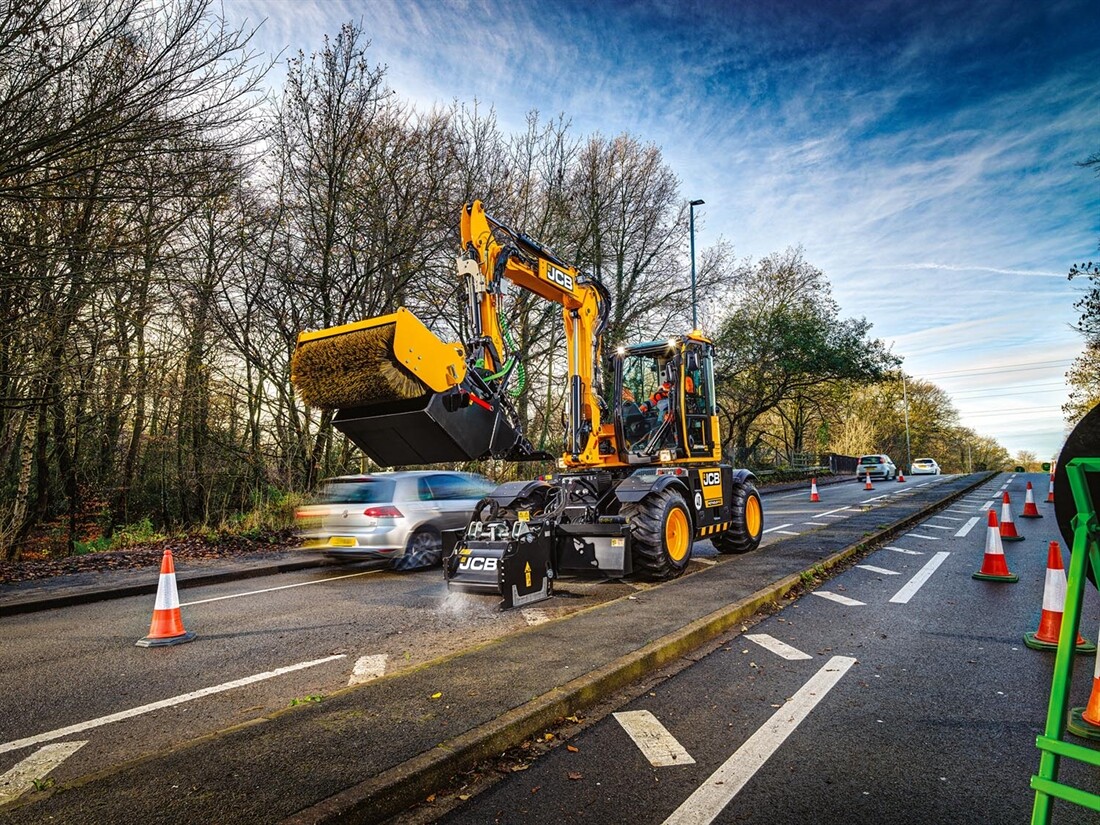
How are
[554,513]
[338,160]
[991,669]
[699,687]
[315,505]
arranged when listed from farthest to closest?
[338,160] < [315,505] < [554,513] < [991,669] < [699,687]

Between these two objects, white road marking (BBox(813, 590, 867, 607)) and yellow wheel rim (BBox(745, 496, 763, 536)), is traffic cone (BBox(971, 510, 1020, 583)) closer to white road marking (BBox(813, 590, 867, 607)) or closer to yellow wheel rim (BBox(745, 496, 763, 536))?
white road marking (BBox(813, 590, 867, 607))

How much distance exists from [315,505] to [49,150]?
5.57 meters

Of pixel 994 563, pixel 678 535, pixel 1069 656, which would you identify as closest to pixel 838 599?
pixel 678 535

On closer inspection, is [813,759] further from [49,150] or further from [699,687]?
[49,150]

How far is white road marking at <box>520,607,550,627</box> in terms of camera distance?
6395mm

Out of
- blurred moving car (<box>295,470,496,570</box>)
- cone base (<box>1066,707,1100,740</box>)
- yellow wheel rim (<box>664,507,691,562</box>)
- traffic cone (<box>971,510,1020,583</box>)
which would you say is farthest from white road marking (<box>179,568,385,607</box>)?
traffic cone (<box>971,510,1020,583</box>)

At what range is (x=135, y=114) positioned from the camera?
21.8 feet

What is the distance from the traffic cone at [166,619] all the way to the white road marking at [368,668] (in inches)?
82.8

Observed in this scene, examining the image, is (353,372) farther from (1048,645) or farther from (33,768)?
(1048,645)

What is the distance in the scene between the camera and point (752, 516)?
10648 mm

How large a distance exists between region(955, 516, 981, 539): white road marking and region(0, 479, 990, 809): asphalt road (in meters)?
7.08

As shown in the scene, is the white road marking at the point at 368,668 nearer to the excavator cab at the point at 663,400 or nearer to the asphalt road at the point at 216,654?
the asphalt road at the point at 216,654

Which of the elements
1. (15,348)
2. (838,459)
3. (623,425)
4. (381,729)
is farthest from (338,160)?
(838,459)

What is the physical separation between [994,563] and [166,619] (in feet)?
31.6
